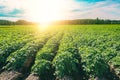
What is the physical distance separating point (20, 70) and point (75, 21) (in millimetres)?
105647

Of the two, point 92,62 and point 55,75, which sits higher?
point 92,62

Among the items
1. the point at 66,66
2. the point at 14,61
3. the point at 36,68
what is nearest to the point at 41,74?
the point at 36,68

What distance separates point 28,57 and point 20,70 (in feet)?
5.56

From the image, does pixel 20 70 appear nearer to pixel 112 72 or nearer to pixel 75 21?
pixel 112 72

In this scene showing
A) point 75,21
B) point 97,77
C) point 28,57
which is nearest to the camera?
point 97,77

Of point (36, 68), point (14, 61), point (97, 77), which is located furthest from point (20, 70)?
point (97, 77)

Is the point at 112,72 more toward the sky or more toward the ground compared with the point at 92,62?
more toward the ground

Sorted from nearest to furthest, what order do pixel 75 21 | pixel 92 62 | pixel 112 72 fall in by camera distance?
pixel 92 62 → pixel 112 72 → pixel 75 21

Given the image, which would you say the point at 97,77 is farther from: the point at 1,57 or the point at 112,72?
the point at 1,57

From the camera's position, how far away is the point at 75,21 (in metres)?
116

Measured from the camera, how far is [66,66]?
10.1 metres

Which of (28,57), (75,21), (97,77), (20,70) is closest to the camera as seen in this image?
(97,77)

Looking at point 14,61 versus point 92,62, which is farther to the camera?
point 14,61

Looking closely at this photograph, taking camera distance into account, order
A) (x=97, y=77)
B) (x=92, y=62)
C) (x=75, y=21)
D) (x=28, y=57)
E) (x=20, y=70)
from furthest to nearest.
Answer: (x=75, y=21) → (x=28, y=57) → (x=20, y=70) → (x=92, y=62) → (x=97, y=77)
